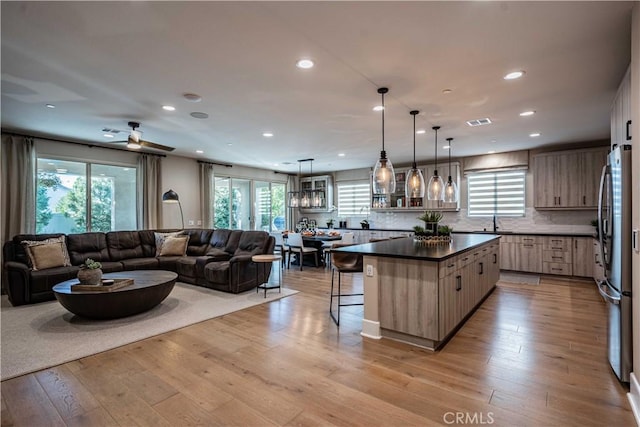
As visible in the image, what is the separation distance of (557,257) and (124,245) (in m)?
8.54

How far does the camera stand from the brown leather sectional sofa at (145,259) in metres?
4.68

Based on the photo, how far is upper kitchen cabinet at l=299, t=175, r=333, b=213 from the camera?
1027 centimetres

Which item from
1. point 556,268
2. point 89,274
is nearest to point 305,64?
point 89,274

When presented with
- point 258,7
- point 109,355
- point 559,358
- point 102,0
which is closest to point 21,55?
point 102,0

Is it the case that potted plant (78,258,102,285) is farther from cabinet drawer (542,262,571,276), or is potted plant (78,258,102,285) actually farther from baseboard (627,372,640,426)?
cabinet drawer (542,262,571,276)

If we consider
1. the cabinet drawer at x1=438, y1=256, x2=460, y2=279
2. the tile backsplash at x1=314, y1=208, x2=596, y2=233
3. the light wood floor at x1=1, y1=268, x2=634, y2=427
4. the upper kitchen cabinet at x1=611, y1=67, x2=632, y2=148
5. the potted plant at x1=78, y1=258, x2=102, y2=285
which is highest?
the upper kitchen cabinet at x1=611, y1=67, x2=632, y2=148

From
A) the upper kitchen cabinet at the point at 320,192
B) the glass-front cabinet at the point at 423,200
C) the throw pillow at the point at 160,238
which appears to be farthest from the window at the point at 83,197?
the glass-front cabinet at the point at 423,200

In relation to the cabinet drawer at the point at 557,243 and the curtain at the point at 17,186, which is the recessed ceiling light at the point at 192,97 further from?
the cabinet drawer at the point at 557,243

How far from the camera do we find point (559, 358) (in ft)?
9.53

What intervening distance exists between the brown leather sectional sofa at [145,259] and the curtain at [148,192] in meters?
0.38

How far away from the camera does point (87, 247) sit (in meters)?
5.83

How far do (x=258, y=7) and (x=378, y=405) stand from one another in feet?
9.30

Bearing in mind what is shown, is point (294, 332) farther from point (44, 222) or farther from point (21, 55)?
point (44, 222)

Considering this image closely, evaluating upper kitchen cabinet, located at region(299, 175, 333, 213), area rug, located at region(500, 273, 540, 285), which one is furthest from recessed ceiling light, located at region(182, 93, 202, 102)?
upper kitchen cabinet, located at region(299, 175, 333, 213)
